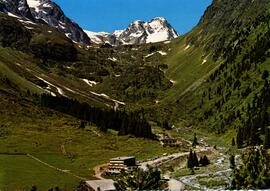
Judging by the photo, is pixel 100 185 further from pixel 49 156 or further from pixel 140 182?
pixel 49 156

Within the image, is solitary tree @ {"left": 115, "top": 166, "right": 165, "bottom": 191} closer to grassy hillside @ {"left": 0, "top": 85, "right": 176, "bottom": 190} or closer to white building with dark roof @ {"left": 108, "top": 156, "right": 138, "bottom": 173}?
grassy hillside @ {"left": 0, "top": 85, "right": 176, "bottom": 190}

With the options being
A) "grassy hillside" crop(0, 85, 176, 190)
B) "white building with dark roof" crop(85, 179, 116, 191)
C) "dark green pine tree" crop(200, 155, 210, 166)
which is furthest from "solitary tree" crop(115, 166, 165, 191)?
"dark green pine tree" crop(200, 155, 210, 166)

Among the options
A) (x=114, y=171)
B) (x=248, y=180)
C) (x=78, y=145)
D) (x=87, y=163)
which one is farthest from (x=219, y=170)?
(x=248, y=180)

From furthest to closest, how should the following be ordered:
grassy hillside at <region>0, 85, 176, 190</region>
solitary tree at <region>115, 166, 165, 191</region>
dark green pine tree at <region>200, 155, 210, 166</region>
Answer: dark green pine tree at <region>200, 155, 210, 166</region> < grassy hillside at <region>0, 85, 176, 190</region> < solitary tree at <region>115, 166, 165, 191</region>

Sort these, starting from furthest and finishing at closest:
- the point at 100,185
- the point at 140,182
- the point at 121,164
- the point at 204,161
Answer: the point at 204,161, the point at 121,164, the point at 100,185, the point at 140,182

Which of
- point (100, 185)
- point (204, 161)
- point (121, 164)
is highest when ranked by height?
point (204, 161)

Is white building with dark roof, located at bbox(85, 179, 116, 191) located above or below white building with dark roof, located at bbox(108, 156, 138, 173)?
below

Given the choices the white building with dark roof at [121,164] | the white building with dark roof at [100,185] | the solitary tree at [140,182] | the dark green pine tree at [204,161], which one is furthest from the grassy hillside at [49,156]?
the solitary tree at [140,182]

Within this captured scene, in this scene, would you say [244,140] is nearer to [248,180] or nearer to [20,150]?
[20,150]

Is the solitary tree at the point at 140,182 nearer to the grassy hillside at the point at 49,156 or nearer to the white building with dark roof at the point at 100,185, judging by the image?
the white building with dark roof at the point at 100,185

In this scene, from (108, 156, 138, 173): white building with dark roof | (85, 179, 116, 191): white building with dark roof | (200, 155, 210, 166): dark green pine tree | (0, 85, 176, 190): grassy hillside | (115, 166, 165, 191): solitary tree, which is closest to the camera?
(115, 166, 165, 191): solitary tree

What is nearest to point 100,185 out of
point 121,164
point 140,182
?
point 140,182

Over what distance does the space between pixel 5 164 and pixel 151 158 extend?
50.4 metres

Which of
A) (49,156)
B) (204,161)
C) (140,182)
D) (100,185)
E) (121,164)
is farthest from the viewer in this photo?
(49,156)
